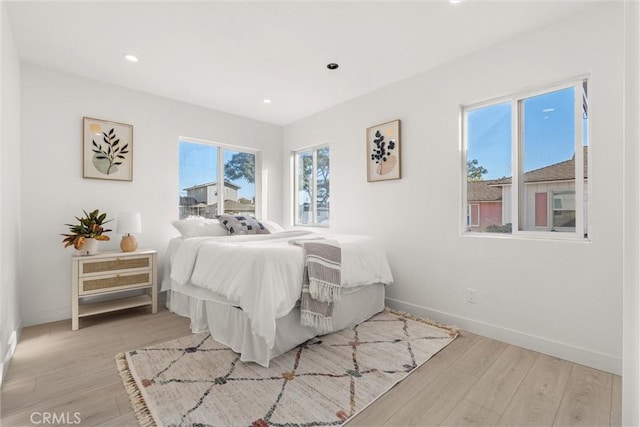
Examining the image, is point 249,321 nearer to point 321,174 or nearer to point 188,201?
point 188,201

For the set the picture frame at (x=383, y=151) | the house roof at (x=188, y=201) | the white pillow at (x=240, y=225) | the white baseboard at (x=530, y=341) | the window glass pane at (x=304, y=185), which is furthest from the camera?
the window glass pane at (x=304, y=185)

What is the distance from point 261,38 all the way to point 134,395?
2.63m

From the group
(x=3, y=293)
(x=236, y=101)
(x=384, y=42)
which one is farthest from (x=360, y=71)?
(x=3, y=293)

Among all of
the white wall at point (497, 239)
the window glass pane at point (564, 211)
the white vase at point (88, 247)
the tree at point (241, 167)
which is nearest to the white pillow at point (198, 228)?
the white vase at point (88, 247)

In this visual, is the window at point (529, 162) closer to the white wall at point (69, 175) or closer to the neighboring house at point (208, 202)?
the neighboring house at point (208, 202)

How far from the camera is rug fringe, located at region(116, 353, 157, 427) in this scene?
4.98ft

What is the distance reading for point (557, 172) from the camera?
92.0 inches

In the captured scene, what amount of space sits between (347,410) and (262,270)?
0.97m

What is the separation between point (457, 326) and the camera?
2.78 metres

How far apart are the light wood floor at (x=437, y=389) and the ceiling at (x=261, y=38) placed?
248cm

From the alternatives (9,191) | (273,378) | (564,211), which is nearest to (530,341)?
(564,211)

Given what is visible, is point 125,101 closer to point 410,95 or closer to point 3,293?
point 3,293

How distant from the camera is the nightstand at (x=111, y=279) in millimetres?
2744

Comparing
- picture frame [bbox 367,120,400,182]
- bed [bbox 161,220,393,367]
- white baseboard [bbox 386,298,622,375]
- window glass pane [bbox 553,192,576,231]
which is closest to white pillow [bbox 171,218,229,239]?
bed [bbox 161,220,393,367]
